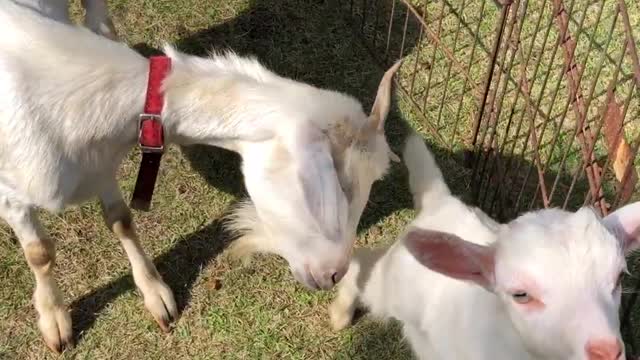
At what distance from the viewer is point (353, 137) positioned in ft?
8.32

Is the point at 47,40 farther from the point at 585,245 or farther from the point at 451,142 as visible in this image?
the point at 451,142

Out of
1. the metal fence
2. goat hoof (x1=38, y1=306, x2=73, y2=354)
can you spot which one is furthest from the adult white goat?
the metal fence

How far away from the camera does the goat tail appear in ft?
9.97

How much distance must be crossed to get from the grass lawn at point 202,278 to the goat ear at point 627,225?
131cm

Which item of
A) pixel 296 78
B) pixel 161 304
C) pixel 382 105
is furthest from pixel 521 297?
pixel 296 78

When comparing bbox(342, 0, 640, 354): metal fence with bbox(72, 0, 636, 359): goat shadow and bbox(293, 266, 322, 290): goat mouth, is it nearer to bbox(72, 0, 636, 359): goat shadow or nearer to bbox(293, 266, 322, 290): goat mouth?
bbox(72, 0, 636, 359): goat shadow

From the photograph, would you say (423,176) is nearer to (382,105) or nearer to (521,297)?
(382,105)

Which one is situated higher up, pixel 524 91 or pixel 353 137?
pixel 353 137

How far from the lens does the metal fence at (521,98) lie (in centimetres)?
348

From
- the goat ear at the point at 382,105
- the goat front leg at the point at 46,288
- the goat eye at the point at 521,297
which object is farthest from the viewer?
the goat front leg at the point at 46,288

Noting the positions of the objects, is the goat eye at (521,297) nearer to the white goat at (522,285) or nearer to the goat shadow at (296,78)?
the white goat at (522,285)

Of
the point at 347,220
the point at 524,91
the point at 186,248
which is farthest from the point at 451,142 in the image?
the point at 347,220

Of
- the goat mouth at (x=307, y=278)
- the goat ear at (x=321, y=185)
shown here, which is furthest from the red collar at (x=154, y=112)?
the goat mouth at (x=307, y=278)

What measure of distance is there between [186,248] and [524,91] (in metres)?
1.68
